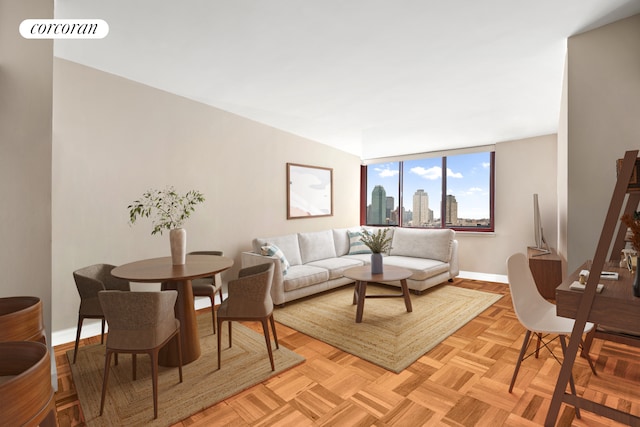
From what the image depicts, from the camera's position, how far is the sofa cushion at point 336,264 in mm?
4621

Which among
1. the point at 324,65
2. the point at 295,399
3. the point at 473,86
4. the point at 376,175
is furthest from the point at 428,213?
the point at 295,399

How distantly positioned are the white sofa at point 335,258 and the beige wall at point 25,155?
2.18 m

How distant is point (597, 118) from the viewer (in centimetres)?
288

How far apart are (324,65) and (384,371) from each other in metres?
2.76

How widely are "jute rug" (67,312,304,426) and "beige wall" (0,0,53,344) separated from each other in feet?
2.21

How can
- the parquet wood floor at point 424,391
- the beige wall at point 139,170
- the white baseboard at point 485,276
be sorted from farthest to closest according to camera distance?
the white baseboard at point 485,276 < the beige wall at point 139,170 < the parquet wood floor at point 424,391

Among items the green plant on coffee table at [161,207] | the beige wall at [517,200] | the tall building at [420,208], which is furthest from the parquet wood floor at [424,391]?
the tall building at [420,208]

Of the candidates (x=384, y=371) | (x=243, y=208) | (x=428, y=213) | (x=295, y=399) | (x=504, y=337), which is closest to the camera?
(x=295, y=399)

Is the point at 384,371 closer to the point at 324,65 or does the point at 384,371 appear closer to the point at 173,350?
the point at 173,350

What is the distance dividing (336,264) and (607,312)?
3484 millimetres

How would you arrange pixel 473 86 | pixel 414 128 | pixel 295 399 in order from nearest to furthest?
pixel 295 399
pixel 473 86
pixel 414 128

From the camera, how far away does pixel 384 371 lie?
249 cm

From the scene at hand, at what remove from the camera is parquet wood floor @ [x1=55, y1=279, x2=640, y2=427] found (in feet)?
6.39

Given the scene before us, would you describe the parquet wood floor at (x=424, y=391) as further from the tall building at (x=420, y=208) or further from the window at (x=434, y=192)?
the tall building at (x=420, y=208)
